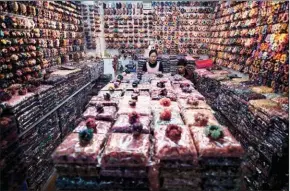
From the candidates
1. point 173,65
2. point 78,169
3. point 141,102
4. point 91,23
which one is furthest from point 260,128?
point 91,23

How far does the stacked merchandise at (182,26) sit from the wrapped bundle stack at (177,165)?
9.26m

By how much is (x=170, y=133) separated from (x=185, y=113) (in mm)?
873

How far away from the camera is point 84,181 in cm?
214

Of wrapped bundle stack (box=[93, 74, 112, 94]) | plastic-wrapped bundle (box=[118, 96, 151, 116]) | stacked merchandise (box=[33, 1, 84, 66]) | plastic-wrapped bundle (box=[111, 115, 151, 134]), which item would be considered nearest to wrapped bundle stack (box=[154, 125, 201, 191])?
plastic-wrapped bundle (box=[111, 115, 151, 134])

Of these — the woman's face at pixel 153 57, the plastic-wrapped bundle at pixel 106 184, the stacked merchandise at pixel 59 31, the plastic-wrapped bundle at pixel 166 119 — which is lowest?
the plastic-wrapped bundle at pixel 106 184

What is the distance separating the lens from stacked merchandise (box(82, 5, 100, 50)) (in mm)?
10630

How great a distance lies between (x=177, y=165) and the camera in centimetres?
207

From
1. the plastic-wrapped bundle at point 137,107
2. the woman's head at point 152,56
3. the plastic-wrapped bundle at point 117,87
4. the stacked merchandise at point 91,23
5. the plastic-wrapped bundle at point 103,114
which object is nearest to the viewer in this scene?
the plastic-wrapped bundle at point 103,114

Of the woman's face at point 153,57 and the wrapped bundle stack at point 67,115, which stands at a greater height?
the woman's face at point 153,57

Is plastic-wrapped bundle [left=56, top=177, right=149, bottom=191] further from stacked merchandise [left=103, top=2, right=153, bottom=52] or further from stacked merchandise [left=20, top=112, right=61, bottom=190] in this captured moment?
stacked merchandise [left=103, top=2, right=153, bottom=52]

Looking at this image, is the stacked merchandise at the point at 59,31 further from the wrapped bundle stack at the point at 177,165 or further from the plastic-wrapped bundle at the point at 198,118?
the wrapped bundle stack at the point at 177,165

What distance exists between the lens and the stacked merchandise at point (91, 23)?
10.6 m

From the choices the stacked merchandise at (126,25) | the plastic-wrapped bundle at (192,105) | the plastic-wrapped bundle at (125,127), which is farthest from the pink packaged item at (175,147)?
the stacked merchandise at (126,25)

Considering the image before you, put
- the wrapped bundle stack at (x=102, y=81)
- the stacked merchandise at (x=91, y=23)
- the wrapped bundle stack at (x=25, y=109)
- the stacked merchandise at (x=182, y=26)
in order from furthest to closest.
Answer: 1. the stacked merchandise at (x=91, y=23)
2. the stacked merchandise at (x=182, y=26)
3. the wrapped bundle stack at (x=102, y=81)
4. the wrapped bundle stack at (x=25, y=109)
